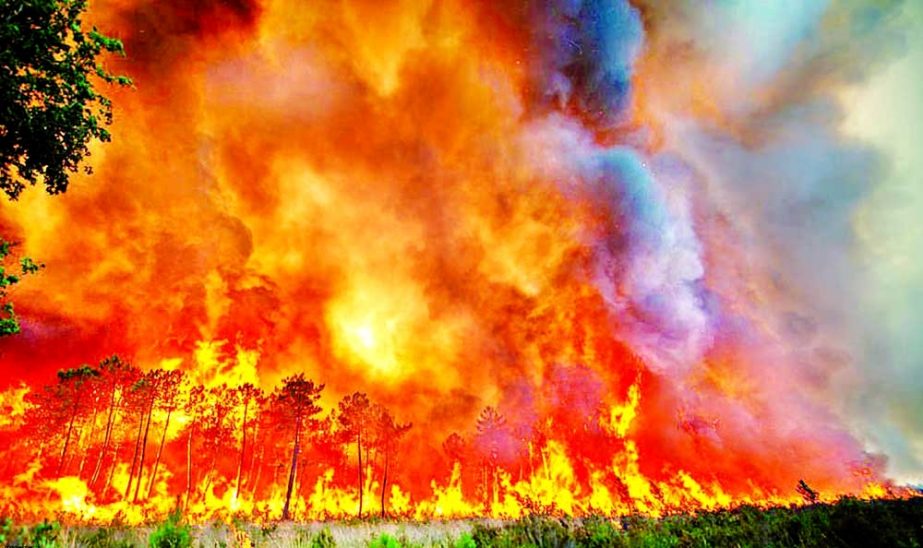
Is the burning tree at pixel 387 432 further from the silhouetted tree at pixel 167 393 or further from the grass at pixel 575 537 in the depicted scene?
the grass at pixel 575 537

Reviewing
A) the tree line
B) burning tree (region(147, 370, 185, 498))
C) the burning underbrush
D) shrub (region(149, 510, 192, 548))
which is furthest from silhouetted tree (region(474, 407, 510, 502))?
shrub (region(149, 510, 192, 548))

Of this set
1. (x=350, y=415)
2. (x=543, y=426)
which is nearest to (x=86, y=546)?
(x=350, y=415)

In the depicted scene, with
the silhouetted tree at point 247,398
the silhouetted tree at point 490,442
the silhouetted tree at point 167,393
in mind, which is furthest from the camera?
the silhouetted tree at point 490,442

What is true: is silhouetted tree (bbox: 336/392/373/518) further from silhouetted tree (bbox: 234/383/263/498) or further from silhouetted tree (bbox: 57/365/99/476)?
silhouetted tree (bbox: 57/365/99/476)

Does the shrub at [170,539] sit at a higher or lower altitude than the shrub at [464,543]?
higher

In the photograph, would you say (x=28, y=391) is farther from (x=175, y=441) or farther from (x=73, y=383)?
(x=175, y=441)

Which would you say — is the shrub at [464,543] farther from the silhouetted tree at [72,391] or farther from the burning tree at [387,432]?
the burning tree at [387,432]

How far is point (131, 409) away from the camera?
1770 inches

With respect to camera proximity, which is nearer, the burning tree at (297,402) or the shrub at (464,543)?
the shrub at (464,543)

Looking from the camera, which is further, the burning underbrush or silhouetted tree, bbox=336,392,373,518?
silhouetted tree, bbox=336,392,373,518

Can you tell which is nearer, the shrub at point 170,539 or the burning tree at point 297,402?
the shrub at point 170,539

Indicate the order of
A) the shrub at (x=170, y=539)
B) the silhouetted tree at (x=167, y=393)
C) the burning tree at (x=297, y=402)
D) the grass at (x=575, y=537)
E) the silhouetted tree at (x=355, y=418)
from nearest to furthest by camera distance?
1. the grass at (x=575, y=537)
2. the shrub at (x=170, y=539)
3. the burning tree at (x=297, y=402)
4. the silhouetted tree at (x=167, y=393)
5. the silhouetted tree at (x=355, y=418)

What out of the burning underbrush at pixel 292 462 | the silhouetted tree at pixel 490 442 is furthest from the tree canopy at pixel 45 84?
the silhouetted tree at pixel 490 442

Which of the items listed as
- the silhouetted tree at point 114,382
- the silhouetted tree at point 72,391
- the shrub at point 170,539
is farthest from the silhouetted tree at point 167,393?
the shrub at point 170,539
